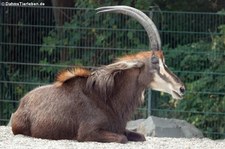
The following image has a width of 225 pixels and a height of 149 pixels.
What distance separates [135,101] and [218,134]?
4400 millimetres

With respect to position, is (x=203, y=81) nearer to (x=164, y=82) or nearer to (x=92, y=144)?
(x=164, y=82)

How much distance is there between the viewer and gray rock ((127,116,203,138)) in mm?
13367

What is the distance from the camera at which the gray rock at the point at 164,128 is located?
13.4m

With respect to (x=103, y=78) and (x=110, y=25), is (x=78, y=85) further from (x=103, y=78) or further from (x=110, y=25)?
(x=110, y=25)

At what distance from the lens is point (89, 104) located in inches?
443

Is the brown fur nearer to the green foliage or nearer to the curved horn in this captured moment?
the curved horn

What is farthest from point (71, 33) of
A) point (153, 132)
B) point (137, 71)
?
point (137, 71)

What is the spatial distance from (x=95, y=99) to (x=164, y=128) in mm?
2466

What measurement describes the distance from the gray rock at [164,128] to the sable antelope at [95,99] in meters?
1.78

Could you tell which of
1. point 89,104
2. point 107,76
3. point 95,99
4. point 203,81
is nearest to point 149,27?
point 107,76

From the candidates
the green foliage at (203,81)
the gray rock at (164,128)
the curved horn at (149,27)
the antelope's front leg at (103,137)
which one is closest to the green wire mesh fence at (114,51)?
the green foliage at (203,81)

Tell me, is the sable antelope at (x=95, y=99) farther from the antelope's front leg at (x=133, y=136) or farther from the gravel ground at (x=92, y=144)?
the gravel ground at (x=92, y=144)

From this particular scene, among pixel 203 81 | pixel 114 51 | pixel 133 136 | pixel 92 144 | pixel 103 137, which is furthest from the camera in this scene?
pixel 114 51

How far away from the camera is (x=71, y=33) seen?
16.7 metres
